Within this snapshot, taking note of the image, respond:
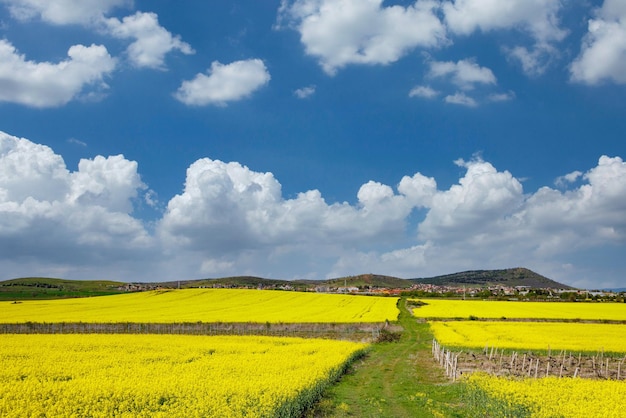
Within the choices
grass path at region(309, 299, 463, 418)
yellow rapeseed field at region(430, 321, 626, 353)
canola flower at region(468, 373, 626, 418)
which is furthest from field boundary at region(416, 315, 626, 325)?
canola flower at region(468, 373, 626, 418)

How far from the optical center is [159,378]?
18.6 m

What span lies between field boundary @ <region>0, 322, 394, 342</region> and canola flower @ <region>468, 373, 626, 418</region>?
26977 millimetres

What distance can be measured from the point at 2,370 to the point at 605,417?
22.3m

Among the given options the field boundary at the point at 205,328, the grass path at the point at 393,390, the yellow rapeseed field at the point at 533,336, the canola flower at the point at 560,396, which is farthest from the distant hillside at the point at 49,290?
the canola flower at the point at 560,396

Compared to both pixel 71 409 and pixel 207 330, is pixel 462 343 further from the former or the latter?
pixel 71 409

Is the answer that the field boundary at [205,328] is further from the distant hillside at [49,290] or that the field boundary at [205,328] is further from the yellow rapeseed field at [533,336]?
the distant hillside at [49,290]

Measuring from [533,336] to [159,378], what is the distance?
35664 mm

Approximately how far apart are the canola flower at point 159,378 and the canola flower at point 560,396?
682 centimetres

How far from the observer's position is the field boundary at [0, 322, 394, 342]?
4634 cm

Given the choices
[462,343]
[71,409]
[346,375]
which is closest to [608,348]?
[462,343]

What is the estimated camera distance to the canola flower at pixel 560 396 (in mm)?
14805

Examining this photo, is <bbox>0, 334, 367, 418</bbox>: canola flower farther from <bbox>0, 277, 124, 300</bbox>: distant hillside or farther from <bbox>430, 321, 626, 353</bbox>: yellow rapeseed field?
<bbox>0, 277, 124, 300</bbox>: distant hillside

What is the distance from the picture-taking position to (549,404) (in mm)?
15547

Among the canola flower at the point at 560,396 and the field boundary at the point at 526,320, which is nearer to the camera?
the canola flower at the point at 560,396
